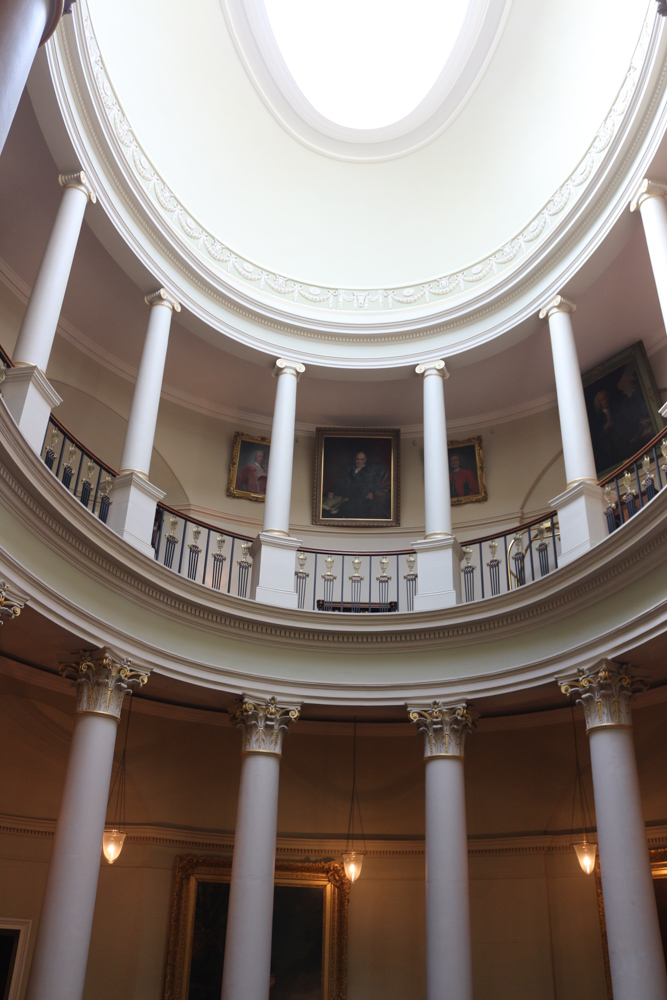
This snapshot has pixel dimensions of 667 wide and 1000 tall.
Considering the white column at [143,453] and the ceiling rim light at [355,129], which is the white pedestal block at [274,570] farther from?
the ceiling rim light at [355,129]

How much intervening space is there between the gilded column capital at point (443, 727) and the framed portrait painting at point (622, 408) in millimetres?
4389

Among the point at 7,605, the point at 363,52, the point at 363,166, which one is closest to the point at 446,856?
the point at 7,605

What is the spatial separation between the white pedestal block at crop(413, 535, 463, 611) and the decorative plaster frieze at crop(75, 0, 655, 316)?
4172mm

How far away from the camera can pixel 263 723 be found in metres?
8.88

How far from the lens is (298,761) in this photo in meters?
11.6

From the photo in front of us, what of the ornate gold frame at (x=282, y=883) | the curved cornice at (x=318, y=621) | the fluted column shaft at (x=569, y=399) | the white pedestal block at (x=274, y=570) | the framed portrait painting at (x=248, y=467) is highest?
the framed portrait painting at (x=248, y=467)

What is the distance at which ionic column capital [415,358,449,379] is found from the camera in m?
11.7

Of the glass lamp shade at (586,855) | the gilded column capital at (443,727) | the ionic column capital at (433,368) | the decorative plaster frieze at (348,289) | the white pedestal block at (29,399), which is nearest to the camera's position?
the white pedestal block at (29,399)

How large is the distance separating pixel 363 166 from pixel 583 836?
11209mm

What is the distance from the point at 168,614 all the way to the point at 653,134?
741 cm

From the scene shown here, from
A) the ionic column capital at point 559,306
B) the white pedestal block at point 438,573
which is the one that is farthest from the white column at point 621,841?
the ionic column capital at point 559,306

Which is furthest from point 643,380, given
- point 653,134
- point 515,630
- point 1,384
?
point 1,384

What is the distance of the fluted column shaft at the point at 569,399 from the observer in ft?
29.8

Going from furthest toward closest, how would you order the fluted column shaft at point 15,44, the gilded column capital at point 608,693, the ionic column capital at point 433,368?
the ionic column capital at point 433,368 → the gilded column capital at point 608,693 → the fluted column shaft at point 15,44
